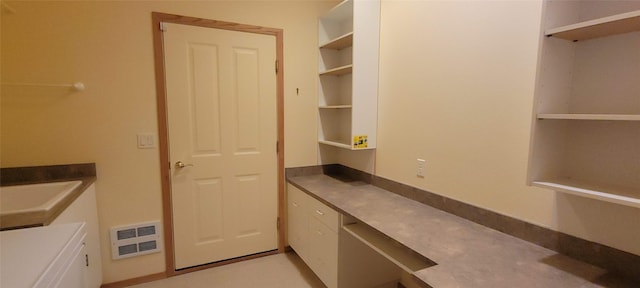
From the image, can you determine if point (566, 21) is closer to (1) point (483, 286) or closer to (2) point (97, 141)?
(1) point (483, 286)

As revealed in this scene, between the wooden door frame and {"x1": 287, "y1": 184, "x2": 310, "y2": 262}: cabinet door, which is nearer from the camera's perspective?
the wooden door frame

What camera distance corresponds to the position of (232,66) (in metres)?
2.44

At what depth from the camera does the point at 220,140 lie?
97.0 inches

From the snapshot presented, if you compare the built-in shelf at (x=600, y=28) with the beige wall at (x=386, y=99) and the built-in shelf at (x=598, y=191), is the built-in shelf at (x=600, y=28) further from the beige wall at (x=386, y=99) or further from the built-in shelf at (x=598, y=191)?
the built-in shelf at (x=598, y=191)

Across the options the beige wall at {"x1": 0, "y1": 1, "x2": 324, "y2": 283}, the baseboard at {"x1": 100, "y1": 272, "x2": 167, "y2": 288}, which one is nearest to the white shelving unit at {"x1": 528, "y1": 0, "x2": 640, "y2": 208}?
the beige wall at {"x1": 0, "y1": 1, "x2": 324, "y2": 283}

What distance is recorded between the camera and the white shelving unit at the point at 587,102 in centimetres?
105

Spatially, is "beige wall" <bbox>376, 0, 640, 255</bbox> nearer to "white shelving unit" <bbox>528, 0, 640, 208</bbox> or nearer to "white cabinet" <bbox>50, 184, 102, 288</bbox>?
"white shelving unit" <bbox>528, 0, 640, 208</bbox>

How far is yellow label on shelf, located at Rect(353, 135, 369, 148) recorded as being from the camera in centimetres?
229

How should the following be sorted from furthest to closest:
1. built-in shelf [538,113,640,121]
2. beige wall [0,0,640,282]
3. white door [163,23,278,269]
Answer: white door [163,23,278,269] → beige wall [0,0,640,282] → built-in shelf [538,113,640,121]

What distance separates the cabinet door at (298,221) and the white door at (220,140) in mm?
183

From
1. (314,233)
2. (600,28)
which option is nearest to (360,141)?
(314,233)

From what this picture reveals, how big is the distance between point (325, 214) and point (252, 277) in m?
Result: 0.94

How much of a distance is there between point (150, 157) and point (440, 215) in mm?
2124

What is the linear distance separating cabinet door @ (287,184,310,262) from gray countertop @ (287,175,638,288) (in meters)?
0.48
